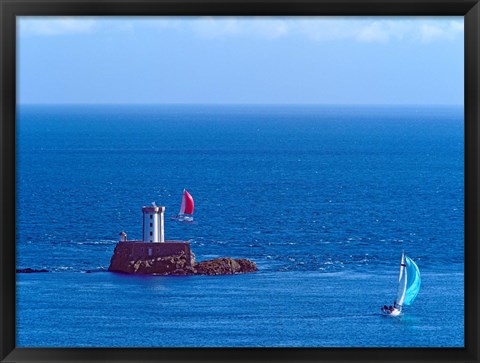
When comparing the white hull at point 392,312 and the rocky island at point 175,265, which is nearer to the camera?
the white hull at point 392,312

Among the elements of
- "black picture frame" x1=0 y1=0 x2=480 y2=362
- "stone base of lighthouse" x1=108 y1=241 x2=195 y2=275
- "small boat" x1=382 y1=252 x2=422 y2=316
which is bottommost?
"small boat" x1=382 y1=252 x2=422 y2=316

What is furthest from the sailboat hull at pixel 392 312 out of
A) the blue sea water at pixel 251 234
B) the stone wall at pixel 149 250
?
the stone wall at pixel 149 250

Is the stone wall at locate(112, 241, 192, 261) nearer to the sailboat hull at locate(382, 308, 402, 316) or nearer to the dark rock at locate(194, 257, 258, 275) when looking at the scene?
the dark rock at locate(194, 257, 258, 275)

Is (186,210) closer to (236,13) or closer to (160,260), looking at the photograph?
(160,260)

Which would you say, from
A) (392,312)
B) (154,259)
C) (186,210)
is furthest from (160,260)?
(186,210)

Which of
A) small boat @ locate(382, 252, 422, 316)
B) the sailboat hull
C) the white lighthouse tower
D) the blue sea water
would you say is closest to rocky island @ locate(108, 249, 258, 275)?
the blue sea water

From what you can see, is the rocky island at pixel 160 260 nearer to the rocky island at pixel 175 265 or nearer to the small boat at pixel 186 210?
the rocky island at pixel 175 265
